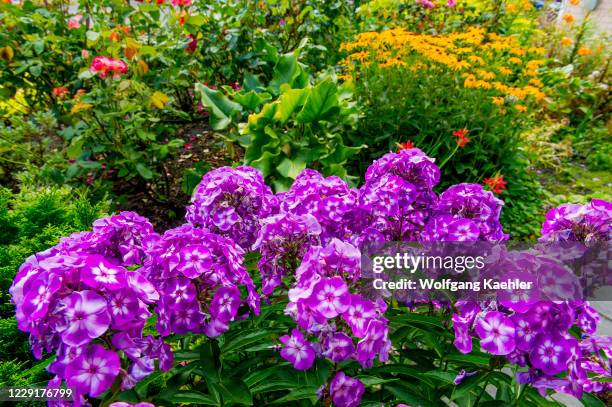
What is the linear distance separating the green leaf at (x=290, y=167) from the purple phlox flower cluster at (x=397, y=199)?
153cm

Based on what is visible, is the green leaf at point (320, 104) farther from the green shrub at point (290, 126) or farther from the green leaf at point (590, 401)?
the green leaf at point (590, 401)

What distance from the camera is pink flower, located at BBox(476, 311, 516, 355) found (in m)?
1.04

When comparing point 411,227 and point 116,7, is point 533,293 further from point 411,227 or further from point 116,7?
point 116,7

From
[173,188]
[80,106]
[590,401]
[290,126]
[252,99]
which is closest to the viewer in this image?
[590,401]

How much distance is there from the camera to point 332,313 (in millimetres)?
1026

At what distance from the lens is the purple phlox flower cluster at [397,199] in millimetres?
1388

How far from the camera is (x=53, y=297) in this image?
37.7 inches

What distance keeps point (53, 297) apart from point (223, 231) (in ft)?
2.03

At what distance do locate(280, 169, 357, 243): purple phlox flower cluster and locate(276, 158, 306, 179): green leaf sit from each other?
58.2 inches

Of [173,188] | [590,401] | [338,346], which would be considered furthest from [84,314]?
[173,188]

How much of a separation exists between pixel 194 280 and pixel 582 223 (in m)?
0.94

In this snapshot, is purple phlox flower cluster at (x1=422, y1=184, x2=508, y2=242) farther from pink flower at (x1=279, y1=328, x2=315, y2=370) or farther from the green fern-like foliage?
the green fern-like foliage

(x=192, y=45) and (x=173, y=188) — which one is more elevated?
(x=192, y=45)

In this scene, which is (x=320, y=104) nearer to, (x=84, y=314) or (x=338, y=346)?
(x=338, y=346)
